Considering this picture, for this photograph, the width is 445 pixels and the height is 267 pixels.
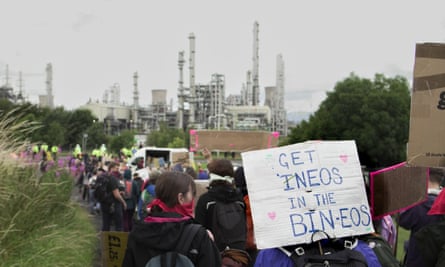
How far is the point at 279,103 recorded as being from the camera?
113750 millimetres

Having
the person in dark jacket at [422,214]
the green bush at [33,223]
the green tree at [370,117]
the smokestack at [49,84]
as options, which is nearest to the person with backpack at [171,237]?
the person in dark jacket at [422,214]

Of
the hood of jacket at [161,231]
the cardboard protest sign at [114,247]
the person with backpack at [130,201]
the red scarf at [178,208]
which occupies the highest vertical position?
the red scarf at [178,208]

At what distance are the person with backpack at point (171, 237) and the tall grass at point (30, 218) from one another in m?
2.61

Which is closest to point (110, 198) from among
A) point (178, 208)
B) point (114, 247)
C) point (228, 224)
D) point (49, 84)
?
point (228, 224)

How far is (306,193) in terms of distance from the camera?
2.22 metres

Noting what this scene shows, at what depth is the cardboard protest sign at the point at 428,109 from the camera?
2.38m

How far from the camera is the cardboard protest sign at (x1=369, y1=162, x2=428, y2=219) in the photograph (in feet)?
7.60

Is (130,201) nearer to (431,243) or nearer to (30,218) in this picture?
(30,218)

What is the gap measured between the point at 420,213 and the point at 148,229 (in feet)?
7.03

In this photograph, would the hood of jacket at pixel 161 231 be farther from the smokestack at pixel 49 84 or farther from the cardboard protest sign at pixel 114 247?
the smokestack at pixel 49 84

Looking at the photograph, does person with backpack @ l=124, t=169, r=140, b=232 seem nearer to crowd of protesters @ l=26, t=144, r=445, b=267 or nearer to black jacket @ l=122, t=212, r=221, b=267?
crowd of protesters @ l=26, t=144, r=445, b=267

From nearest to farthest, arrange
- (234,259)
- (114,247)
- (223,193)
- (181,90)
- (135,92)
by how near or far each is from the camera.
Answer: (234,259)
(114,247)
(223,193)
(181,90)
(135,92)

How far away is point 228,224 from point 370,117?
4018 cm

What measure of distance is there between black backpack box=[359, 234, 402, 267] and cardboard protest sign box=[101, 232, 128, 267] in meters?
2.02
